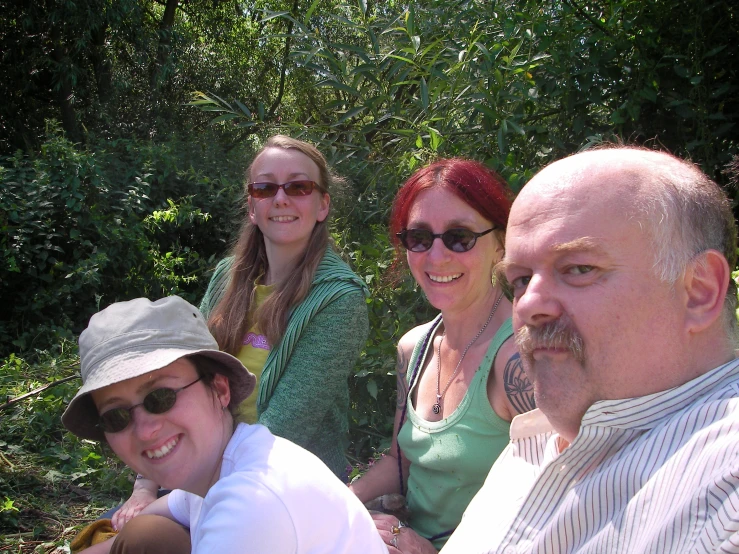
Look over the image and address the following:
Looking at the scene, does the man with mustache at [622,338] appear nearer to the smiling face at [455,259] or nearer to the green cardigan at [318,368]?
the smiling face at [455,259]

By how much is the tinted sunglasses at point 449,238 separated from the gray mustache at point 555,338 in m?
0.99

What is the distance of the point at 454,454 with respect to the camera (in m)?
2.12

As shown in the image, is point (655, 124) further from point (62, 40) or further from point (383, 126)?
point (62, 40)

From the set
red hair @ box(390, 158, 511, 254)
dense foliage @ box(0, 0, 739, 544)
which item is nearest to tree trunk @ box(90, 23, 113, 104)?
dense foliage @ box(0, 0, 739, 544)

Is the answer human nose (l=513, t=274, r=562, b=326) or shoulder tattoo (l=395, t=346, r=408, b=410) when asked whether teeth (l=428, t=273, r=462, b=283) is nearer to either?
shoulder tattoo (l=395, t=346, r=408, b=410)

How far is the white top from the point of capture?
1.41 metres

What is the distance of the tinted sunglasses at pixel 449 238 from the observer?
2373mm

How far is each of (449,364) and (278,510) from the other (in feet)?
3.44

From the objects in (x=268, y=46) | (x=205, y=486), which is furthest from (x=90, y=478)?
(x=268, y=46)

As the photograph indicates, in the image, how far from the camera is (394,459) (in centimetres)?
249

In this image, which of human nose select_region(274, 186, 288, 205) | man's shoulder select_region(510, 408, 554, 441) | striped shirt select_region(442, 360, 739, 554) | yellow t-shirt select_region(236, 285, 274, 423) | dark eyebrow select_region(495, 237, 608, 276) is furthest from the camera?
human nose select_region(274, 186, 288, 205)

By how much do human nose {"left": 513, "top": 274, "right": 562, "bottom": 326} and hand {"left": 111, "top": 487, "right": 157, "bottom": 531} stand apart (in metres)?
1.79

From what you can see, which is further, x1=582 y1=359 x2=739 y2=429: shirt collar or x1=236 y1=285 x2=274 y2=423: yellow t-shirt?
x1=236 y1=285 x2=274 y2=423: yellow t-shirt

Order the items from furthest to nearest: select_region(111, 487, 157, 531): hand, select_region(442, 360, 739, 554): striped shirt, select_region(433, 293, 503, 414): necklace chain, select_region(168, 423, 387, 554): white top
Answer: select_region(111, 487, 157, 531): hand < select_region(433, 293, 503, 414): necklace chain < select_region(168, 423, 387, 554): white top < select_region(442, 360, 739, 554): striped shirt
